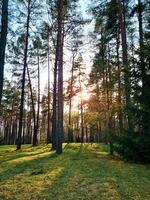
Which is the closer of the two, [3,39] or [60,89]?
[3,39]

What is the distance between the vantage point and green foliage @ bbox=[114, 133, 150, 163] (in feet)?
38.2

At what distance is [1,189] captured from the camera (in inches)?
283

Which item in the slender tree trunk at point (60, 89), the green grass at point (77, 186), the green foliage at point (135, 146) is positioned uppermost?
the slender tree trunk at point (60, 89)

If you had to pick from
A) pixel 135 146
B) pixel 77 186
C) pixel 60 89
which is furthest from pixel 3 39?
pixel 60 89

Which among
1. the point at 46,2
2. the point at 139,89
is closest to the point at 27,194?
the point at 139,89

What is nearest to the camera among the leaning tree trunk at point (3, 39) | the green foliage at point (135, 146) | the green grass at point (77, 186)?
the green grass at point (77, 186)

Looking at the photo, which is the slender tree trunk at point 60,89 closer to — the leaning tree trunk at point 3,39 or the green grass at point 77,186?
the green grass at point 77,186

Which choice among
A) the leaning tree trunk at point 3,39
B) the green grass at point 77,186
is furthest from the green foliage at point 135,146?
the leaning tree trunk at point 3,39

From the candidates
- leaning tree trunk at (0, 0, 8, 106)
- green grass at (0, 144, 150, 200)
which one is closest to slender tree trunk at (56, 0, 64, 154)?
green grass at (0, 144, 150, 200)

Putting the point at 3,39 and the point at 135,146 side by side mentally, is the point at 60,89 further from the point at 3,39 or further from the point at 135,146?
the point at 3,39

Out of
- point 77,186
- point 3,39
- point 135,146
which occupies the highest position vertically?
point 3,39

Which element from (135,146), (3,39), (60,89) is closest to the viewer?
(3,39)

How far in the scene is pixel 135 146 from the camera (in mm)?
11977

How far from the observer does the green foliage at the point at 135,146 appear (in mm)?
11656
